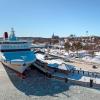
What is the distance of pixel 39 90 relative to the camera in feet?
77.9

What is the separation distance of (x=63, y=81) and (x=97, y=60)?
1922cm

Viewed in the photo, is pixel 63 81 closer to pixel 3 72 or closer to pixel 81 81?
pixel 81 81

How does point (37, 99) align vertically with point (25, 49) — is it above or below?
Result: below

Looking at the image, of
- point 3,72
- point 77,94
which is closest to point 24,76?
point 3,72

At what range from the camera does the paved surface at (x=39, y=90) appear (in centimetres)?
2152

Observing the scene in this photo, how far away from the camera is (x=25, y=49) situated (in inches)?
1375

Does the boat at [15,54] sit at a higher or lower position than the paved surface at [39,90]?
higher

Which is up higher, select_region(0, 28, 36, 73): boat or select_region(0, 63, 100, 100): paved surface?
select_region(0, 28, 36, 73): boat

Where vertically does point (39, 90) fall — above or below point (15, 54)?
below

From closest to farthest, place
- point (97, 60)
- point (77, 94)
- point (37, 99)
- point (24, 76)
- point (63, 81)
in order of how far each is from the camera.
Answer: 1. point (37, 99)
2. point (77, 94)
3. point (63, 81)
4. point (24, 76)
5. point (97, 60)

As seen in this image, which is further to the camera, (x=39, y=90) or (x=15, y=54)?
(x=15, y=54)

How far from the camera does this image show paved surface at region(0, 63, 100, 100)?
2152 cm

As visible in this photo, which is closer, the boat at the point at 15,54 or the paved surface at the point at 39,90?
the paved surface at the point at 39,90

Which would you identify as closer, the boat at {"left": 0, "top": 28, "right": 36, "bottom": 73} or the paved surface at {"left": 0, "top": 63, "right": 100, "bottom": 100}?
the paved surface at {"left": 0, "top": 63, "right": 100, "bottom": 100}
